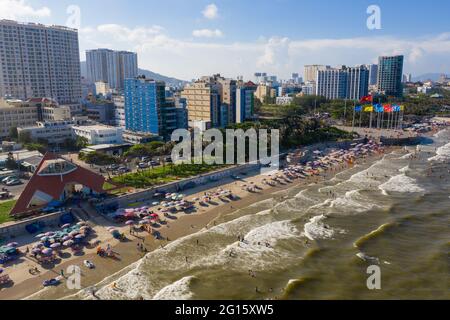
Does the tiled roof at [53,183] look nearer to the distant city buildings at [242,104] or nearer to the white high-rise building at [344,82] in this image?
the distant city buildings at [242,104]

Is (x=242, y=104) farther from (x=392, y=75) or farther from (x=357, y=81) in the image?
(x=392, y=75)

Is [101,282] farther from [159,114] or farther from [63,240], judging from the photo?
[159,114]

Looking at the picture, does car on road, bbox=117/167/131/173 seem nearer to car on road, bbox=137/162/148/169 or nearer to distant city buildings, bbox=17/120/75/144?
car on road, bbox=137/162/148/169

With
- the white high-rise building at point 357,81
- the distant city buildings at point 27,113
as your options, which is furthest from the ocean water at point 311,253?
Answer: the white high-rise building at point 357,81

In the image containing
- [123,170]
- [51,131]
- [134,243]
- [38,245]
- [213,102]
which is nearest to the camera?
[38,245]

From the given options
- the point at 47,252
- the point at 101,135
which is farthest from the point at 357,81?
the point at 47,252

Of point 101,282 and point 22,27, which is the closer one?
point 101,282
